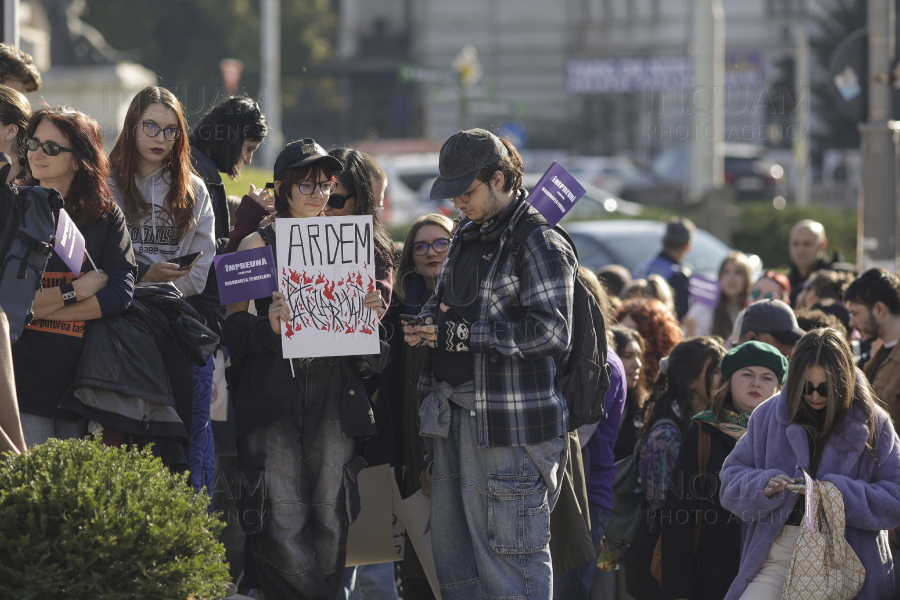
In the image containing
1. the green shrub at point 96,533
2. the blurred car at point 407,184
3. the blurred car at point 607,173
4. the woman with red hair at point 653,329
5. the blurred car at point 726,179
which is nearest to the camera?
the green shrub at point 96,533

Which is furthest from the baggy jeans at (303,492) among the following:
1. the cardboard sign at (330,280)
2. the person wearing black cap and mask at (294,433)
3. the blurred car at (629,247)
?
the blurred car at (629,247)

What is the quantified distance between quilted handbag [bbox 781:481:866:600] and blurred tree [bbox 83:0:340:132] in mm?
38711

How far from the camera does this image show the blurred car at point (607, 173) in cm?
3191

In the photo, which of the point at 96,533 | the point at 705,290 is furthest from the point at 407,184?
the point at 96,533

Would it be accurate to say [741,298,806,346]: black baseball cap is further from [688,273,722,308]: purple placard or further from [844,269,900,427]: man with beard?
[688,273,722,308]: purple placard

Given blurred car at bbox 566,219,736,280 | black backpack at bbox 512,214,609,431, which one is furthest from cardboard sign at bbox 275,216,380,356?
blurred car at bbox 566,219,736,280

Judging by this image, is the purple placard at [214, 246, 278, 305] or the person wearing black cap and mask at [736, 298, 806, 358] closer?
the purple placard at [214, 246, 278, 305]

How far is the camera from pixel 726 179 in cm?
3322

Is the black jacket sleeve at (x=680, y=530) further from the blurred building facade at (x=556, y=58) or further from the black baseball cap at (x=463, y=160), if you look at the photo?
the blurred building facade at (x=556, y=58)

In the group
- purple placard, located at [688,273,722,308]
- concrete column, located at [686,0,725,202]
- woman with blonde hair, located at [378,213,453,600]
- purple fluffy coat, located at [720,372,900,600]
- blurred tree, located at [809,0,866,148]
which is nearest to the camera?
purple fluffy coat, located at [720,372,900,600]

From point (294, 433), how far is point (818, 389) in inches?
79.8

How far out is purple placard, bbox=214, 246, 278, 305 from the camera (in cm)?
402

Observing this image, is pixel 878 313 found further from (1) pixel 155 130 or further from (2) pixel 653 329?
(1) pixel 155 130

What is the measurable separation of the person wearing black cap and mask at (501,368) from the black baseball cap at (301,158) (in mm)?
486
